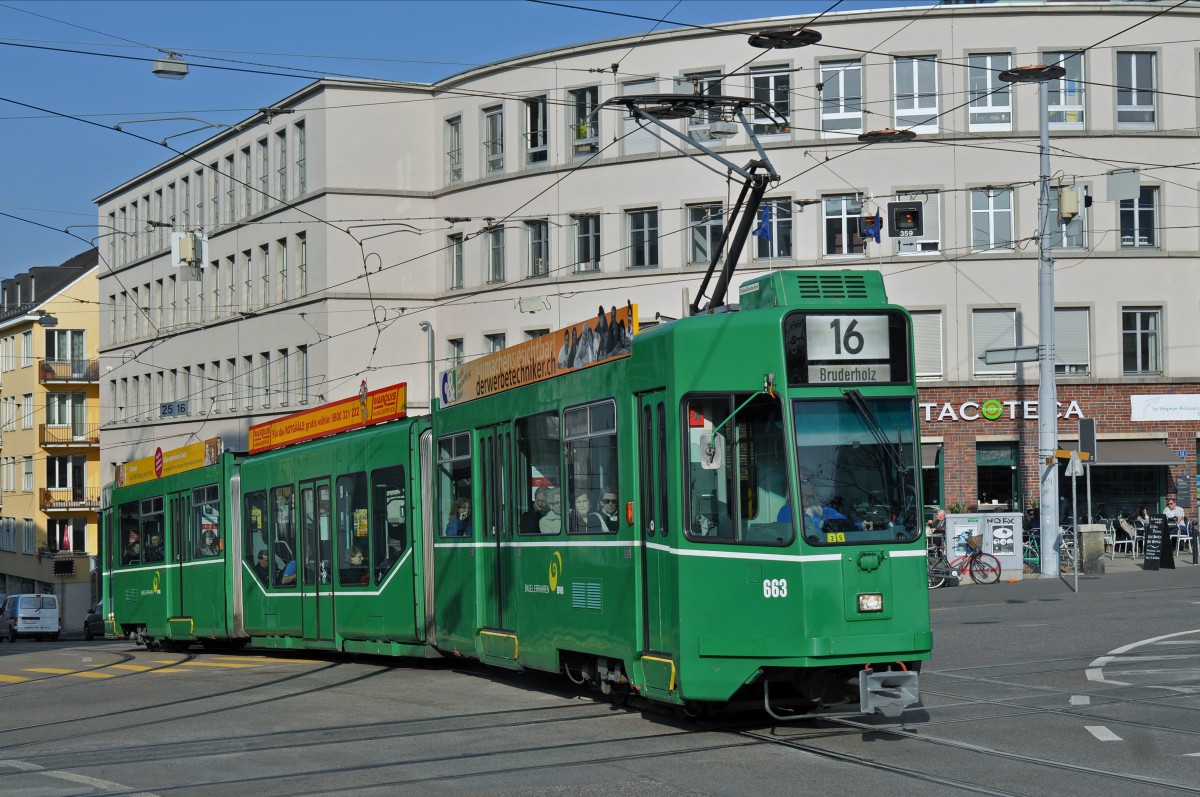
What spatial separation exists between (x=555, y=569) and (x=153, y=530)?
15227 mm

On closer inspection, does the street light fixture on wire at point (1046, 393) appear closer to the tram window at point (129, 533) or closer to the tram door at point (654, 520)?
the tram window at point (129, 533)

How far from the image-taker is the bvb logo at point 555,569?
13.6 m

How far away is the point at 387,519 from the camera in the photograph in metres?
18.3

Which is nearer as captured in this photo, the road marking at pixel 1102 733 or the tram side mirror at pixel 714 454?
the road marking at pixel 1102 733

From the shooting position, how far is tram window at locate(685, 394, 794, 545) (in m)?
10.9

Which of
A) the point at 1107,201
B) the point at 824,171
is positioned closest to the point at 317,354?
the point at 824,171

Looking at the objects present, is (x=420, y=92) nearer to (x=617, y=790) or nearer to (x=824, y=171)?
(x=824, y=171)

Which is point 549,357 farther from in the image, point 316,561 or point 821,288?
point 316,561

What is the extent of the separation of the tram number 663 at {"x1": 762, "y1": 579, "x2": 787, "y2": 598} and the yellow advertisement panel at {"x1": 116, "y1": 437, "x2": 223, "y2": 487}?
14211 millimetres

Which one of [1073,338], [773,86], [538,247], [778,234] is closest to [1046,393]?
[1073,338]

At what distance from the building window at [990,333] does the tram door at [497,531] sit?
29851 mm

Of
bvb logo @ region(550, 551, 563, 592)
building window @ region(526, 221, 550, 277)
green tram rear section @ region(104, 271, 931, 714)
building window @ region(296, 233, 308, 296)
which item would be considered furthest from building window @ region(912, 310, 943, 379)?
bvb logo @ region(550, 551, 563, 592)

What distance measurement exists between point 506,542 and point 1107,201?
31757 millimetres

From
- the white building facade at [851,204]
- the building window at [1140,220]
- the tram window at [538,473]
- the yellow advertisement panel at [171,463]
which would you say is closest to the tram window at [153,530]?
the yellow advertisement panel at [171,463]
